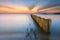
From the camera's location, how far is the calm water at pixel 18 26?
2.76 m

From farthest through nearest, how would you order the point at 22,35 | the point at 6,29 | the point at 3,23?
the point at 3,23 < the point at 6,29 < the point at 22,35

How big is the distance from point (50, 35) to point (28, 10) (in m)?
0.60

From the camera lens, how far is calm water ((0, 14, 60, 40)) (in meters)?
2.76

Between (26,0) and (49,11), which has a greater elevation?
(26,0)

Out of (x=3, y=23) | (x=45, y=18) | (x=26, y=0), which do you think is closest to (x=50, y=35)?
(x=45, y=18)

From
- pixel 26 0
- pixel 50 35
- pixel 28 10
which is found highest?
pixel 26 0

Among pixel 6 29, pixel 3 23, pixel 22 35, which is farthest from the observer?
pixel 3 23

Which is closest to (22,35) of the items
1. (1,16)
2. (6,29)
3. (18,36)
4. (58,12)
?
(18,36)

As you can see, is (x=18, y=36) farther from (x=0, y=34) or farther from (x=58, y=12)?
(x=58, y=12)

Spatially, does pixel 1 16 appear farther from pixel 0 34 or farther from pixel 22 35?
pixel 22 35

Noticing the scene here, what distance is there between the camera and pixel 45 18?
2961 mm

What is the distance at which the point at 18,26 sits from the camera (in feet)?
9.75

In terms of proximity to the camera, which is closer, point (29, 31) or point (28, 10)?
point (29, 31)

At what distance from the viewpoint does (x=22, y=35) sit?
2738mm
